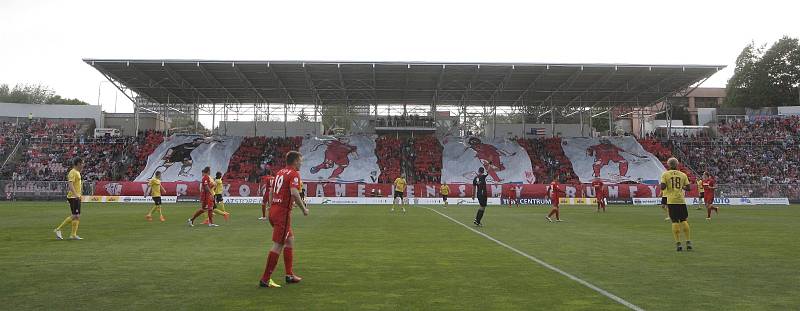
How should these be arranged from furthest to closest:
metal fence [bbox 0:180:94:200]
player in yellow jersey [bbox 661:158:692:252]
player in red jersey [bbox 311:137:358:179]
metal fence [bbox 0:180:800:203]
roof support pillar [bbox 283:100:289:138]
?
1. roof support pillar [bbox 283:100:289:138]
2. player in red jersey [bbox 311:137:358:179]
3. metal fence [bbox 0:180:800:203]
4. metal fence [bbox 0:180:94:200]
5. player in yellow jersey [bbox 661:158:692:252]

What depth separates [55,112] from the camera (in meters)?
59.8

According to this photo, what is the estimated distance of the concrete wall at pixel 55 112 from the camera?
59.3 metres

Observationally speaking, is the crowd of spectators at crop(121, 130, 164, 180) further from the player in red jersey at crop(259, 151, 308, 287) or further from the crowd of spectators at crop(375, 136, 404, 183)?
the player in red jersey at crop(259, 151, 308, 287)

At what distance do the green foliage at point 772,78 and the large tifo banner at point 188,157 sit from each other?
2771 inches

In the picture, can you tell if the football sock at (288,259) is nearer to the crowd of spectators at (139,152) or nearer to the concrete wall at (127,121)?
the crowd of spectators at (139,152)

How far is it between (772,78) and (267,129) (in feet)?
228

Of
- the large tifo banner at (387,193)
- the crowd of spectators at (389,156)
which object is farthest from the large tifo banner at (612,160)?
the crowd of spectators at (389,156)

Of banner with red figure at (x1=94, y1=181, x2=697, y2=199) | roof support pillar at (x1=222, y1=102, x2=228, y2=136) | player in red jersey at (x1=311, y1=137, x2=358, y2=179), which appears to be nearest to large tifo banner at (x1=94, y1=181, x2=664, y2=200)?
banner with red figure at (x1=94, y1=181, x2=697, y2=199)

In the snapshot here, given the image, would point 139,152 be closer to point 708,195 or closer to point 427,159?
point 427,159

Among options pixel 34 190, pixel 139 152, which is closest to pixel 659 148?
pixel 139 152

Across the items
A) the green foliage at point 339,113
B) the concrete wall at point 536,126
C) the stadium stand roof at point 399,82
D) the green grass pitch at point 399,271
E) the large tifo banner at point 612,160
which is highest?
the stadium stand roof at point 399,82

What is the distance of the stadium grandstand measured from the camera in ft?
152

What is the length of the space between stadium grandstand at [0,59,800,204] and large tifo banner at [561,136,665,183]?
0.37 m

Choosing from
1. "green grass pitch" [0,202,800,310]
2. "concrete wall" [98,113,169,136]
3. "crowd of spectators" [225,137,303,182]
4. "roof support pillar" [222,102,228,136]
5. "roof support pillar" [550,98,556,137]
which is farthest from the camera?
"concrete wall" [98,113,169,136]
